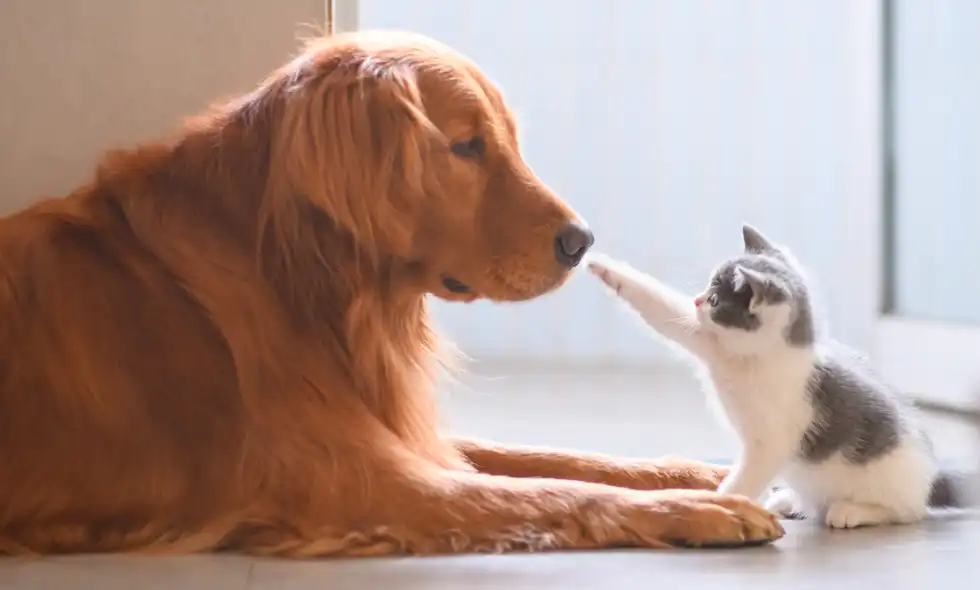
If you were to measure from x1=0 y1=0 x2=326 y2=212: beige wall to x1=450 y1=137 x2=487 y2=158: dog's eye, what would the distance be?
51 cm

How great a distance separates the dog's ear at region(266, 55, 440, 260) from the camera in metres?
1.36

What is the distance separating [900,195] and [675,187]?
0.48 metres

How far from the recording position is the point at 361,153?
4.47 feet

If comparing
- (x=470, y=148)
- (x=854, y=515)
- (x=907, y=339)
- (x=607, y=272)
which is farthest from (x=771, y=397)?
(x=907, y=339)

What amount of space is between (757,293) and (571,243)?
241mm

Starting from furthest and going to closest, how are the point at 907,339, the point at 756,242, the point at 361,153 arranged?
the point at 907,339, the point at 756,242, the point at 361,153

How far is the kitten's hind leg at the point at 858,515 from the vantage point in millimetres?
1438

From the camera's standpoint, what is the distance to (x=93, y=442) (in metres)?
1.32

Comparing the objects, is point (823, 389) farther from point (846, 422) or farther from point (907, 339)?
point (907, 339)

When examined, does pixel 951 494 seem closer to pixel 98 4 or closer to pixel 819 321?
pixel 819 321

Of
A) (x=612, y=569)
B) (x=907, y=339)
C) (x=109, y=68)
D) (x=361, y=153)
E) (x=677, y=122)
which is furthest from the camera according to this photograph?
(x=677, y=122)

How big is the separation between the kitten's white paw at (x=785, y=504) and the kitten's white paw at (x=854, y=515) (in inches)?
3.2

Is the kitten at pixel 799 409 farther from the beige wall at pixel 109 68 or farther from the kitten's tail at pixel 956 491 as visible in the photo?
the beige wall at pixel 109 68

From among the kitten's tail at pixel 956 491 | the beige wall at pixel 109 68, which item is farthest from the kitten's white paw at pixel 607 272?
the beige wall at pixel 109 68
